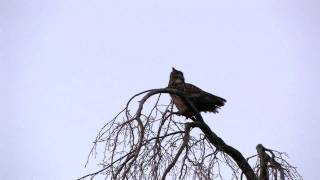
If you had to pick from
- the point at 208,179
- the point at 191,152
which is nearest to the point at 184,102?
the point at 191,152

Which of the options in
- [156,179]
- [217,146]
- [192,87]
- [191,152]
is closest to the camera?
[156,179]

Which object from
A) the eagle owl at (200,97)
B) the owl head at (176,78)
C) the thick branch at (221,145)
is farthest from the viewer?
the owl head at (176,78)

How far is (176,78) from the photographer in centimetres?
→ 712

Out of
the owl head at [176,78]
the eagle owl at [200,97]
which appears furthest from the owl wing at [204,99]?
the owl head at [176,78]

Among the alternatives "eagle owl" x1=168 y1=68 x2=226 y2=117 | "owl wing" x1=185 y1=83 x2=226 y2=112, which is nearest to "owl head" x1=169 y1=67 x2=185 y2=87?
"eagle owl" x1=168 y1=68 x2=226 y2=117

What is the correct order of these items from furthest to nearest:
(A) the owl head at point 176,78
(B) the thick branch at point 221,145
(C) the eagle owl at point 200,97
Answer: (A) the owl head at point 176,78 → (C) the eagle owl at point 200,97 → (B) the thick branch at point 221,145

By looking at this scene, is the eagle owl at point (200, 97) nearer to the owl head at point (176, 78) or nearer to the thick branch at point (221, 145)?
the owl head at point (176, 78)

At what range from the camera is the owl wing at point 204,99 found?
6.56 m

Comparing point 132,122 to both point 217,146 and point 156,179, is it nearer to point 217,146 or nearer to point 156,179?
point 156,179

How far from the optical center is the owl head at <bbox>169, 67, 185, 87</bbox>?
683cm

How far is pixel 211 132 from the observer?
5.70 m

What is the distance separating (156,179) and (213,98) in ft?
7.87

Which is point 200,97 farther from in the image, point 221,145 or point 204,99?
point 221,145

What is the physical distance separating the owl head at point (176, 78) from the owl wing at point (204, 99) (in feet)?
0.66
